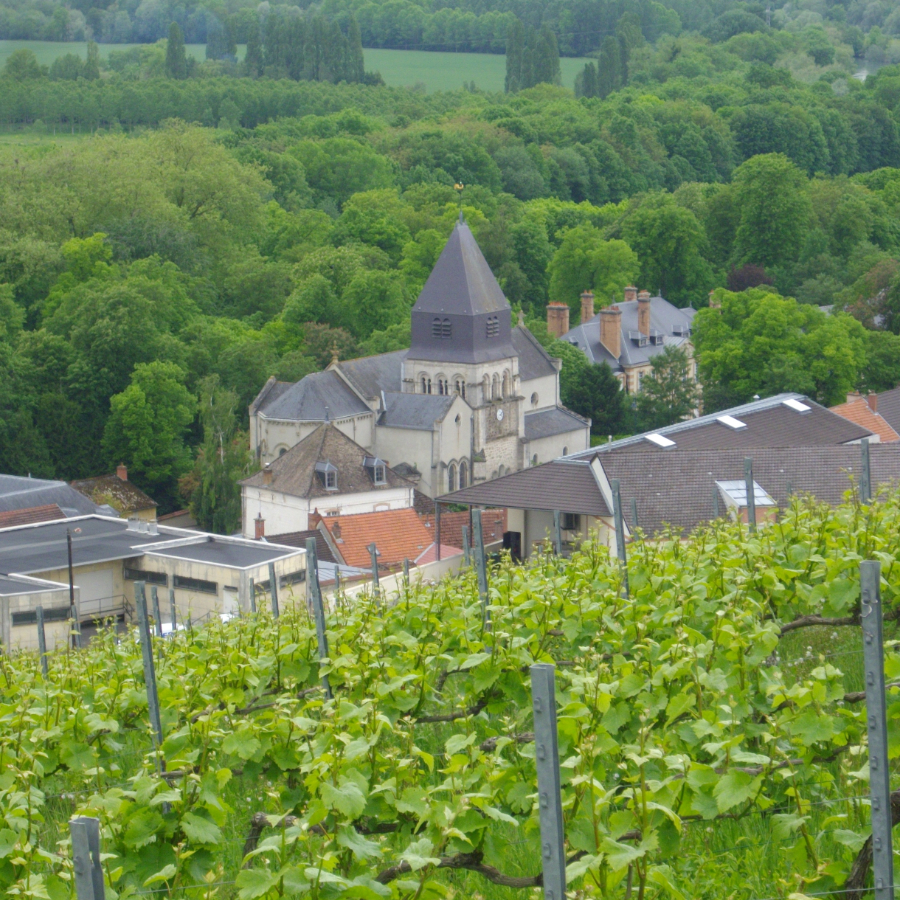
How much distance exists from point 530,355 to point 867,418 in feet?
61.2

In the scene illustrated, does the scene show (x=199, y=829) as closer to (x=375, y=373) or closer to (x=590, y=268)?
(x=375, y=373)

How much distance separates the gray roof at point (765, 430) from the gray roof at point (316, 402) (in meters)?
18.2

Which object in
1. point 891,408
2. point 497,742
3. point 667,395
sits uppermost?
point 497,742

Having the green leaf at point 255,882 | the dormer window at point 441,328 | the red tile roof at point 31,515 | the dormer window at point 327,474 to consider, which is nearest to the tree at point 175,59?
the dormer window at point 441,328

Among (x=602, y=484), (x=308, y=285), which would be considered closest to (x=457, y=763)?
(x=602, y=484)

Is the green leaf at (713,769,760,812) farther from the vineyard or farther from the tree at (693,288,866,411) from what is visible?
the tree at (693,288,866,411)

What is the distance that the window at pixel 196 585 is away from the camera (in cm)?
4034

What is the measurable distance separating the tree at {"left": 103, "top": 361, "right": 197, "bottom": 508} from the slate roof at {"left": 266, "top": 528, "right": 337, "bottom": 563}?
14.0 metres

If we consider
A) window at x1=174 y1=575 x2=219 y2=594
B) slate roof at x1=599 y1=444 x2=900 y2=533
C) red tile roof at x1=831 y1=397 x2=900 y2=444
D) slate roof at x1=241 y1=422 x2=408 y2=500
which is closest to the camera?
slate roof at x1=599 y1=444 x2=900 y2=533

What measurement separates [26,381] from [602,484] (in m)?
37.1

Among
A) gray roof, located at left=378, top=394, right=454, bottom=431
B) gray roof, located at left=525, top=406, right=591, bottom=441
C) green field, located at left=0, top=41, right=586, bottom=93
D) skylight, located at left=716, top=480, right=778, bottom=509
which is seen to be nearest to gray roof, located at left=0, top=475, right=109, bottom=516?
gray roof, located at left=378, top=394, right=454, bottom=431

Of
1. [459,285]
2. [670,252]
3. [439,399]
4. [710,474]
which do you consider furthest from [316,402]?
[670,252]

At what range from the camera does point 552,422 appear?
2506 inches

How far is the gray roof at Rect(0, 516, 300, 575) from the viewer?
137ft
